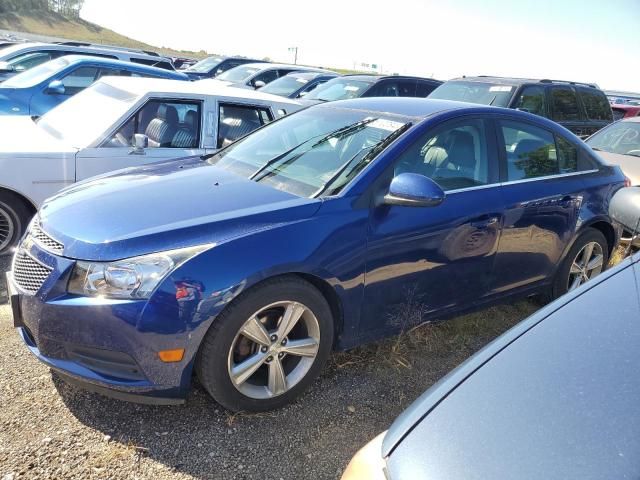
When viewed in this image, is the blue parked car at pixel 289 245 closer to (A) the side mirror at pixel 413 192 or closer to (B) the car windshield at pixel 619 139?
(A) the side mirror at pixel 413 192

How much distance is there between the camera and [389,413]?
2.87 meters

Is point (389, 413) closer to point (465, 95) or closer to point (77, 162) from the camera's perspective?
point (77, 162)

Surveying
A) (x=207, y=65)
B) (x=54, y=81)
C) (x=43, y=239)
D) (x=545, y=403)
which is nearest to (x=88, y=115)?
(x=43, y=239)

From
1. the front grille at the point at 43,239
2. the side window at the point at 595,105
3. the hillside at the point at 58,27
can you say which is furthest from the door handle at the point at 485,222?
the hillside at the point at 58,27

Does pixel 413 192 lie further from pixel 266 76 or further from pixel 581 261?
pixel 266 76

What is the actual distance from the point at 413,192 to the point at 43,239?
1.90 metres

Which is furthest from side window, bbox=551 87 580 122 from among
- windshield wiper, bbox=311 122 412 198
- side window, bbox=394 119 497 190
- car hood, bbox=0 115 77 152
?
car hood, bbox=0 115 77 152

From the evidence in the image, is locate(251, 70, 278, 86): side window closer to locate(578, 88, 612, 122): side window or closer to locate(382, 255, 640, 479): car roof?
locate(578, 88, 612, 122): side window

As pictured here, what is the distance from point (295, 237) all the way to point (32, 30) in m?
66.9

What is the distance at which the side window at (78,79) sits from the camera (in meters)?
8.10

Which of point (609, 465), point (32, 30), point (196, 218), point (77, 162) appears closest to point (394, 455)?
point (609, 465)

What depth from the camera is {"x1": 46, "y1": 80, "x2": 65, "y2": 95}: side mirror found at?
7.73 meters

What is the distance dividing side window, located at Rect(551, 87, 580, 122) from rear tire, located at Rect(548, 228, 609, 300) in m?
5.14

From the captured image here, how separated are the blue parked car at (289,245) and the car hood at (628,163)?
272 cm
